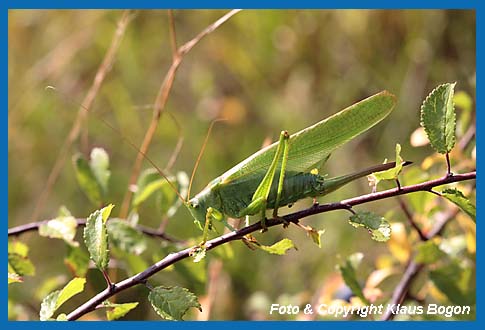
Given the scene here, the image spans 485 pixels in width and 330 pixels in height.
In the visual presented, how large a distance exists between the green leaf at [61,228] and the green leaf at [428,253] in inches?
19.5

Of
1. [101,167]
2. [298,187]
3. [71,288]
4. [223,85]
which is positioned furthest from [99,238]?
[223,85]

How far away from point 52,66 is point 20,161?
0.29 metres

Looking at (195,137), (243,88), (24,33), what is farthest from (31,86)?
(243,88)

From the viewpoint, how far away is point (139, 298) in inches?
54.4

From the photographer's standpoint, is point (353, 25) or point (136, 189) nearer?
point (136, 189)

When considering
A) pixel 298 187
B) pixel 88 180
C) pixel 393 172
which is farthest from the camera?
pixel 88 180

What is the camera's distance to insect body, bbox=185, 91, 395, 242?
2.23 feet

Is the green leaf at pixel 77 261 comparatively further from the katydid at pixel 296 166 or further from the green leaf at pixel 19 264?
the katydid at pixel 296 166

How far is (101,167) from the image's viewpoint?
0.97 metres

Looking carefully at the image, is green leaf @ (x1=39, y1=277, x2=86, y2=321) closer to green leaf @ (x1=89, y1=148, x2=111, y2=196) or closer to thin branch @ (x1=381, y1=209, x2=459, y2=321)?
green leaf @ (x1=89, y1=148, x2=111, y2=196)

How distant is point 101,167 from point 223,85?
1.09 m

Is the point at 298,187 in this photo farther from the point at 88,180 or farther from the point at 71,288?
the point at 88,180

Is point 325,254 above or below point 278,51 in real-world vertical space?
below

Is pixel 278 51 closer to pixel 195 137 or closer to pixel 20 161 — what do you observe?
pixel 195 137
